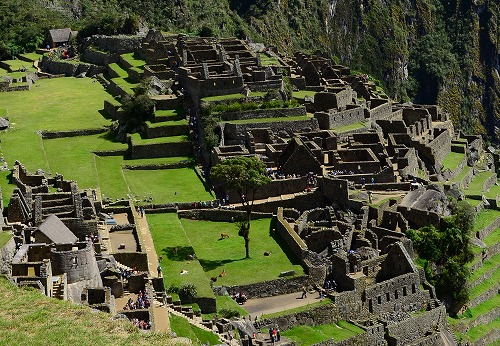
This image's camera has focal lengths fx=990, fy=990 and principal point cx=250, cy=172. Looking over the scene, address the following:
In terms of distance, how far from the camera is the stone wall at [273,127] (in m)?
68.8

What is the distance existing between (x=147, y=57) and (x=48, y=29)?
1139 inches

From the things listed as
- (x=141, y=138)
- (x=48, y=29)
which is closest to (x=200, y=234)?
(x=141, y=138)

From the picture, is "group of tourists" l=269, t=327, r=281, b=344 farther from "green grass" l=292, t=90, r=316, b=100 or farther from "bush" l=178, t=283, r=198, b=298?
"green grass" l=292, t=90, r=316, b=100

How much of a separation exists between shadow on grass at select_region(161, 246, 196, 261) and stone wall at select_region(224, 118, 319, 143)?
1639cm

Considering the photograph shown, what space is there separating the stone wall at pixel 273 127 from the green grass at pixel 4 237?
92.5 ft

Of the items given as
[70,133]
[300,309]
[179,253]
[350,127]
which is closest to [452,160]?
[350,127]

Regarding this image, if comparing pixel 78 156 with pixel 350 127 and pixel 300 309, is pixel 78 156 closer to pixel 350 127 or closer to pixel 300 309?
pixel 350 127

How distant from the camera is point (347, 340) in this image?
159 ft

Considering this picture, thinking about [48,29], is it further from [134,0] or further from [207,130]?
[207,130]

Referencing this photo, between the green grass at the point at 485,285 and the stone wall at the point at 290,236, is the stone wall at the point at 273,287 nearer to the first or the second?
the stone wall at the point at 290,236

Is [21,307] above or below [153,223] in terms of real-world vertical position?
above

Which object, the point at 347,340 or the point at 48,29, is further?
the point at 48,29

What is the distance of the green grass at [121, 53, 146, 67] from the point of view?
91494 millimetres

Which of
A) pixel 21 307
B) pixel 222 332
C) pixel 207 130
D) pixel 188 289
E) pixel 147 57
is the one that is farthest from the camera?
pixel 147 57
